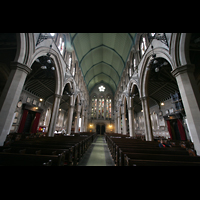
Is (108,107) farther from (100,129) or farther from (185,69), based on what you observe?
(185,69)

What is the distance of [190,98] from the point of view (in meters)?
3.82

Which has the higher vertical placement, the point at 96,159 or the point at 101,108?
the point at 101,108

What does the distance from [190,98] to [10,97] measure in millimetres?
7707

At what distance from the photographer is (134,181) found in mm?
852

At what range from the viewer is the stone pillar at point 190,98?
11.5 feet

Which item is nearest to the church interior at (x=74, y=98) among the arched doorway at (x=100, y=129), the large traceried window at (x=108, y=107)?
the arched doorway at (x=100, y=129)

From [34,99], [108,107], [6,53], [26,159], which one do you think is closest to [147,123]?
[26,159]

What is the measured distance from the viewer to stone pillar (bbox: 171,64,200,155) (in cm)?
350

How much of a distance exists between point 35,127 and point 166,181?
1481cm

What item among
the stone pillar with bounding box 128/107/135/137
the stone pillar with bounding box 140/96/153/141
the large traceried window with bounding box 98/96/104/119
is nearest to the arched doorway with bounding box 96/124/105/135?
the large traceried window with bounding box 98/96/104/119

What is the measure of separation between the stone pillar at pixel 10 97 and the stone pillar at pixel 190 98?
24.2 feet
